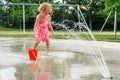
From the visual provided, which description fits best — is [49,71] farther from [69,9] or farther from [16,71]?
[69,9]

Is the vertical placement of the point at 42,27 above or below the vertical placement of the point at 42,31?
above

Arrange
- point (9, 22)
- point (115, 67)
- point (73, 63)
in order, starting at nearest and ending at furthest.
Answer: point (115, 67) → point (73, 63) → point (9, 22)

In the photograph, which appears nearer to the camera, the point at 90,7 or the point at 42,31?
the point at 42,31

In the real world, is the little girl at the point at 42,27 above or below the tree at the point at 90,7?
above

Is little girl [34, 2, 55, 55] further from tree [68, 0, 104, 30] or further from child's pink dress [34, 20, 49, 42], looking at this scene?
tree [68, 0, 104, 30]

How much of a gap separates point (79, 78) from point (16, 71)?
4.77 ft

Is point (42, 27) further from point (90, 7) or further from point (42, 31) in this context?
point (90, 7)

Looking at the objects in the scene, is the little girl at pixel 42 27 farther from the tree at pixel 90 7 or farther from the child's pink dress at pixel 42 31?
the tree at pixel 90 7

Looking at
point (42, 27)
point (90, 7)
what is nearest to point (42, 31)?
point (42, 27)

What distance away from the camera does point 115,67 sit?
8.89 metres

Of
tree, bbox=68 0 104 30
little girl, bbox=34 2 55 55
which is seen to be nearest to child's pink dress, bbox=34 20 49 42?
Result: little girl, bbox=34 2 55 55

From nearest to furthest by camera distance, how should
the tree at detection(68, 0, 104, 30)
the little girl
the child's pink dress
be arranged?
the little girl < the child's pink dress < the tree at detection(68, 0, 104, 30)

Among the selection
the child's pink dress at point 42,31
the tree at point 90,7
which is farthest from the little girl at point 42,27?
the tree at point 90,7

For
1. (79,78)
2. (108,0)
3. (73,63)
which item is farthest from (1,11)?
(79,78)
